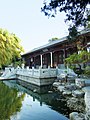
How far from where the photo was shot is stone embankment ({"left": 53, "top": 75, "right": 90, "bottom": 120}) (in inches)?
314

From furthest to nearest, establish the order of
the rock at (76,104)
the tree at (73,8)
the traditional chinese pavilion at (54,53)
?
1. the traditional chinese pavilion at (54,53)
2. the rock at (76,104)
3. the tree at (73,8)

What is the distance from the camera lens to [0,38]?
2508cm

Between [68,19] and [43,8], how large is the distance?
2.38 feet

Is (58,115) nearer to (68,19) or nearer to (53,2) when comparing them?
(68,19)

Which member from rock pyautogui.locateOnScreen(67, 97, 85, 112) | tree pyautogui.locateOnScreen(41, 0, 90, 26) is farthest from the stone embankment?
tree pyautogui.locateOnScreen(41, 0, 90, 26)

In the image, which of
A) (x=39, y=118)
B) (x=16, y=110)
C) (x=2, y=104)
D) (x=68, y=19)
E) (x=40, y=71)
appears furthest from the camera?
(x=40, y=71)

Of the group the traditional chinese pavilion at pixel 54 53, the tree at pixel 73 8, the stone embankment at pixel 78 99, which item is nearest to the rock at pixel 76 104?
the stone embankment at pixel 78 99

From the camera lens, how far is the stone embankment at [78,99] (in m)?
7.98

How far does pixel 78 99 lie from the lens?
1141cm

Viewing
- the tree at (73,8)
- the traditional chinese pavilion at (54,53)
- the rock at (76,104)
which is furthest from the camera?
the traditional chinese pavilion at (54,53)

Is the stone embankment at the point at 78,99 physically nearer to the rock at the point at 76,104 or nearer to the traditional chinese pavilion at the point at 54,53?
the rock at the point at 76,104

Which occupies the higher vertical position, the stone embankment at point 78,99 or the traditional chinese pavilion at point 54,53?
the traditional chinese pavilion at point 54,53

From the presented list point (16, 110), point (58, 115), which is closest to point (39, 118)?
point (58, 115)

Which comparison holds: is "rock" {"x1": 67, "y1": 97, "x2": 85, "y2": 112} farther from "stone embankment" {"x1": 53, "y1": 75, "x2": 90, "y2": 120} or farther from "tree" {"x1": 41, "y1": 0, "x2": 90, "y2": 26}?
"tree" {"x1": 41, "y1": 0, "x2": 90, "y2": 26}
